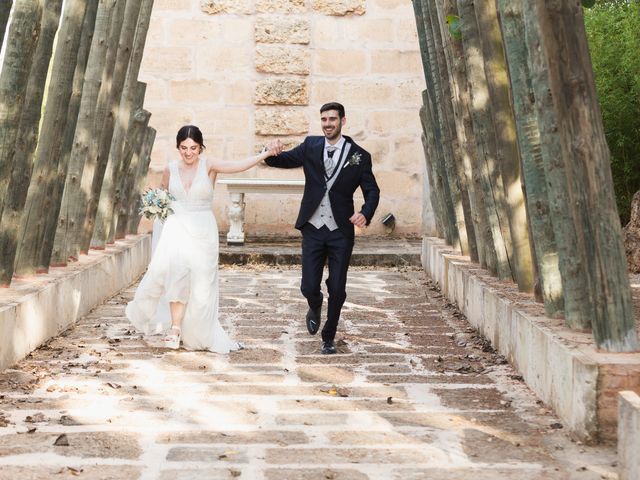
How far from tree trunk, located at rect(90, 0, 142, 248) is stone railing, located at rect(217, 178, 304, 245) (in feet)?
10.6

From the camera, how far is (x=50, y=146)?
27.3ft

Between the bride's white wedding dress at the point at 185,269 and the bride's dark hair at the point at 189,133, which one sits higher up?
the bride's dark hair at the point at 189,133

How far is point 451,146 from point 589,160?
5.60 meters

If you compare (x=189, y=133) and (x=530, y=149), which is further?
(x=189, y=133)

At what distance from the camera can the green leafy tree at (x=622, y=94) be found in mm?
12688

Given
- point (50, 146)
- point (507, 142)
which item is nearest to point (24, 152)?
point (50, 146)

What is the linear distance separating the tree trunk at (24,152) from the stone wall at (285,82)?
8890 millimetres

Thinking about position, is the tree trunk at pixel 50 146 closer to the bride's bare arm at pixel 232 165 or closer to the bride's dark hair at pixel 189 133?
the bride's dark hair at pixel 189 133

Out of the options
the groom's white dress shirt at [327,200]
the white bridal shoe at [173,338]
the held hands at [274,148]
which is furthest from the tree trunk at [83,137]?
the groom's white dress shirt at [327,200]

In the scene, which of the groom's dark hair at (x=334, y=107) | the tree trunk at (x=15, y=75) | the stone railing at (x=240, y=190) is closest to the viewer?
the tree trunk at (x=15, y=75)

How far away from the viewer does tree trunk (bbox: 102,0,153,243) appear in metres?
11.5

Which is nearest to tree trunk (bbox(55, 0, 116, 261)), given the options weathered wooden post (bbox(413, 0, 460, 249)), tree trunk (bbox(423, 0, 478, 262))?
tree trunk (bbox(423, 0, 478, 262))

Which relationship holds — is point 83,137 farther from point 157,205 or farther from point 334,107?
point 334,107

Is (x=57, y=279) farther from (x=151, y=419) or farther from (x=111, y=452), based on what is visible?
(x=111, y=452)
